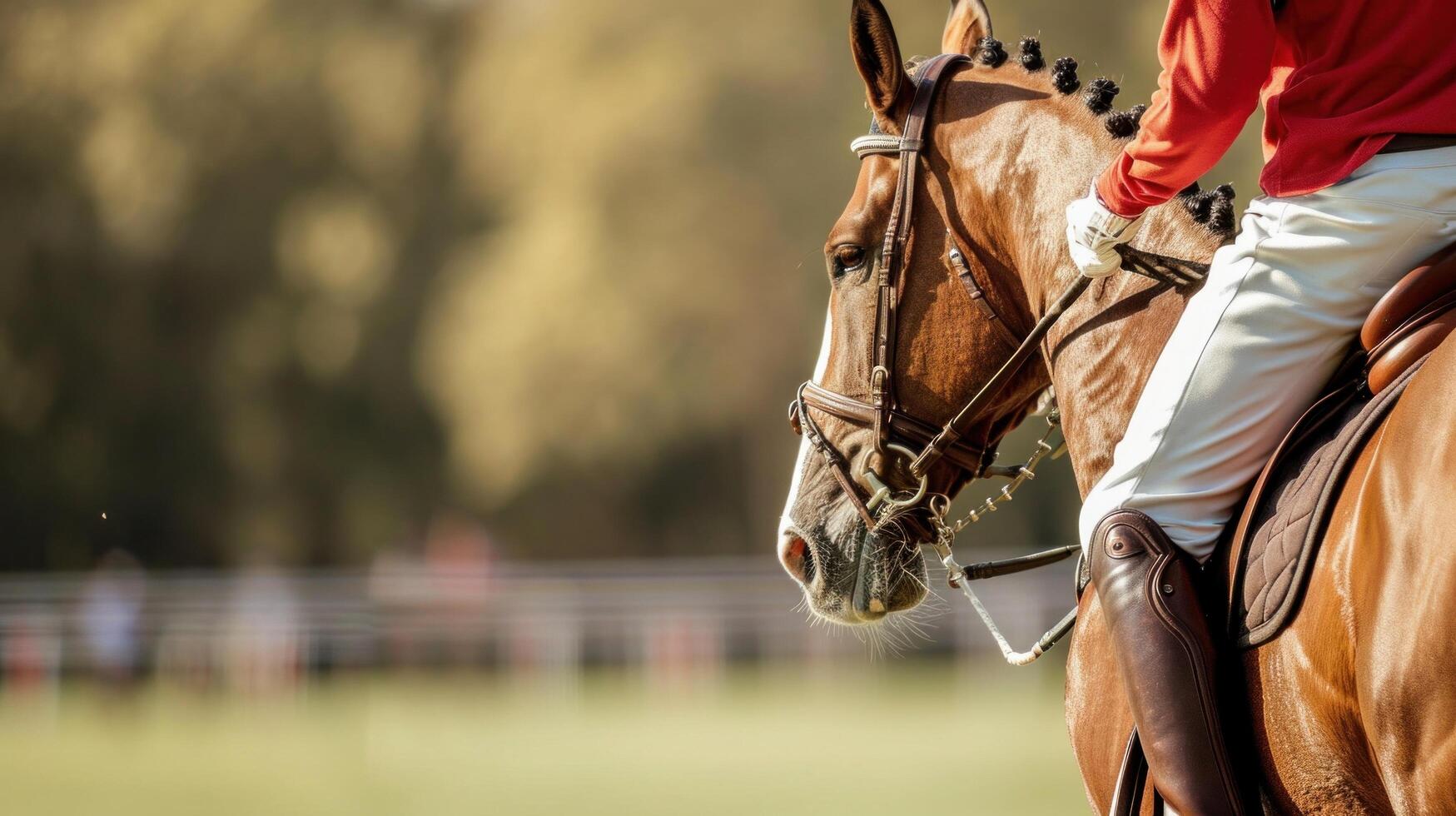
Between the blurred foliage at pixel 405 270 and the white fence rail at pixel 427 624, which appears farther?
the blurred foliage at pixel 405 270

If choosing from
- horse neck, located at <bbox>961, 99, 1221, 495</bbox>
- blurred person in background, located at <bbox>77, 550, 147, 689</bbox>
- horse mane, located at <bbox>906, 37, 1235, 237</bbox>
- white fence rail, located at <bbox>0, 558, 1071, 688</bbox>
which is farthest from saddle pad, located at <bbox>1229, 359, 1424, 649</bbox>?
blurred person in background, located at <bbox>77, 550, 147, 689</bbox>

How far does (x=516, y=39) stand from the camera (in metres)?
23.4

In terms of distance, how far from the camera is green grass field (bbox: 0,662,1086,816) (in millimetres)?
9828

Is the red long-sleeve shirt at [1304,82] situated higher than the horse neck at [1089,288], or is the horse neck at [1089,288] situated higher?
the red long-sleeve shirt at [1304,82]

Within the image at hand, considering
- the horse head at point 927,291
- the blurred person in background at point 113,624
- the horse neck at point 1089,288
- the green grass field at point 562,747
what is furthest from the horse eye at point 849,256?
the blurred person in background at point 113,624

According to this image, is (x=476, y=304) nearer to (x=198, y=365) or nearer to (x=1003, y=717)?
(x=198, y=365)

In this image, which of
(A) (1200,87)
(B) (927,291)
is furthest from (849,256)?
(A) (1200,87)

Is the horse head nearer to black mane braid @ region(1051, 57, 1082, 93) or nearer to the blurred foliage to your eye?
black mane braid @ region(1051, 57, 1082, 93)

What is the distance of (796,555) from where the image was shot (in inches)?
139

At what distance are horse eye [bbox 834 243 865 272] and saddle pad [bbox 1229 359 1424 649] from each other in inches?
45.6

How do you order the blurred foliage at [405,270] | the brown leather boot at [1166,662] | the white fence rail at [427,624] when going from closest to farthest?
the brown leather boot at [1166,662]
the white fence rail at [427,624]
the blurred foliage at [405,270]

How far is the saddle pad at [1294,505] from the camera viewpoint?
231cm

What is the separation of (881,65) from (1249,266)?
111 centimetres

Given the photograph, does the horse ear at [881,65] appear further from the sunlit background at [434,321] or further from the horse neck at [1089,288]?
the sunlit background at [434,321]
